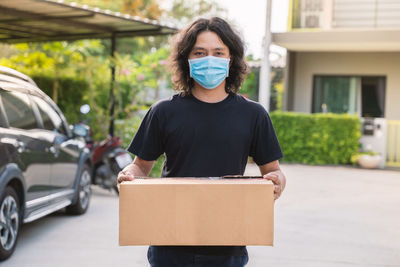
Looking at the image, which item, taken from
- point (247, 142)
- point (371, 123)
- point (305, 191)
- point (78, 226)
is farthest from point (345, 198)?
point (247, 142)

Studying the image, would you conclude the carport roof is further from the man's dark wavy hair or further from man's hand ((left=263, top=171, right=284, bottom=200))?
man's hand ((left=263, top=171, right=284, bottom=200))

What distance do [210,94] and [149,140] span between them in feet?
1.19

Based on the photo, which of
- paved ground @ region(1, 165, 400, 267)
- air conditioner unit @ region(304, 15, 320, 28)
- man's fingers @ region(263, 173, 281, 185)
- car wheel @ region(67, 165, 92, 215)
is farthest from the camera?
air conditioner unit @ region(304, 15, 320, 28)

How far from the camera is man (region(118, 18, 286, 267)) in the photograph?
2.85 metres

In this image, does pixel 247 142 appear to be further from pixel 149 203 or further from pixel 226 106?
pixel 149 203

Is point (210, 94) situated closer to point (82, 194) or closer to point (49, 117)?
point (49, 117)

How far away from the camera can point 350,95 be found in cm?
1812

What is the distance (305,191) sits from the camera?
11125 millimetres

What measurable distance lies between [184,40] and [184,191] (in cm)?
82

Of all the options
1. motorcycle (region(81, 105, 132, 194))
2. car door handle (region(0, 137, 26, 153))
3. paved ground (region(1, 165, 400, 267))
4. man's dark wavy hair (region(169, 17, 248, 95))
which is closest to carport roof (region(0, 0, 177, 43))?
motorcycle (region(81, 105, 132, 194))

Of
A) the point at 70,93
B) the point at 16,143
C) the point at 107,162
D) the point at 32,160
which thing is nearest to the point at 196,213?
the point at 16,143

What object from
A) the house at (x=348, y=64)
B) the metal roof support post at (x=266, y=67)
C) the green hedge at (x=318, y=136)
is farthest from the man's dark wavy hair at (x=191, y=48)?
the house at (x=348, y=64)

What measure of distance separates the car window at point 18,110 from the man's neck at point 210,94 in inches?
141

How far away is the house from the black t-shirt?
44.2 feet
